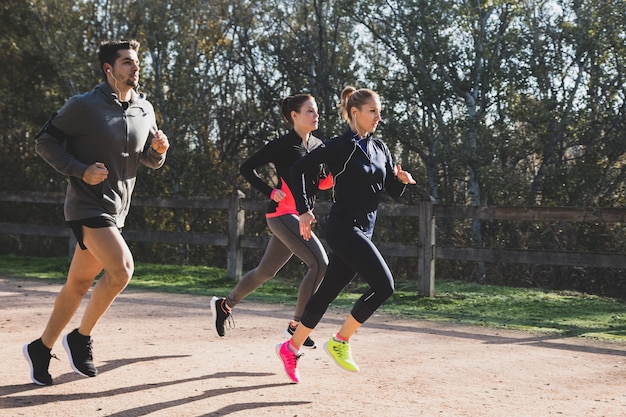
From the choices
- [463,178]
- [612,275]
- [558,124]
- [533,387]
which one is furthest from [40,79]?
[533,387]

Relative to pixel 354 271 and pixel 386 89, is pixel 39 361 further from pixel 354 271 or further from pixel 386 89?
pixel 386 89

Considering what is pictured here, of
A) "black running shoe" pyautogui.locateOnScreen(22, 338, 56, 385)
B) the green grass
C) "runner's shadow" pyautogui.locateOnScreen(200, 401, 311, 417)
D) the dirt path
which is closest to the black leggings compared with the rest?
the dirt path

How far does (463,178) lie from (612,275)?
3385 millimetres

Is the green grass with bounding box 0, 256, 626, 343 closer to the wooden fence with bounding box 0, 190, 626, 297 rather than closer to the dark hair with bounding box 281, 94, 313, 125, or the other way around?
the wooden fence with bounding box 0, 190, 626, 297

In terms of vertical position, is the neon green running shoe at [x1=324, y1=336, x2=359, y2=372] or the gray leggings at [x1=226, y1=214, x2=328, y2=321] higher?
the gray leggings at [x1=226, y1=214, x2=328, y2=321]

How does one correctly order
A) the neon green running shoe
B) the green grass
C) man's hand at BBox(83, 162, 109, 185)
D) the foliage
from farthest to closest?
the foliage < the green grass < the neon green running shoe < man's hand at BBox(83, 162, 109, 185)

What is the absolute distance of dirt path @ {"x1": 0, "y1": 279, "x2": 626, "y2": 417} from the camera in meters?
4.57

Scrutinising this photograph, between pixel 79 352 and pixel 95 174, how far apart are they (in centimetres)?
119

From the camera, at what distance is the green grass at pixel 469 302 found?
8.66 m

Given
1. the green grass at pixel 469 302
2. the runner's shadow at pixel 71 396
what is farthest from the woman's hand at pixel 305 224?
the green grass at pixel 469 302

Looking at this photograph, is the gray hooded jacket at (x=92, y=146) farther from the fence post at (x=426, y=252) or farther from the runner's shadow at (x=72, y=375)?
the fence post at (x=426, y=252)

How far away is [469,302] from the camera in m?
10.3

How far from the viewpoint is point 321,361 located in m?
6.04

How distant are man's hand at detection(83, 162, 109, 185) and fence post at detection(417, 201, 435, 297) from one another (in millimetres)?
6211
